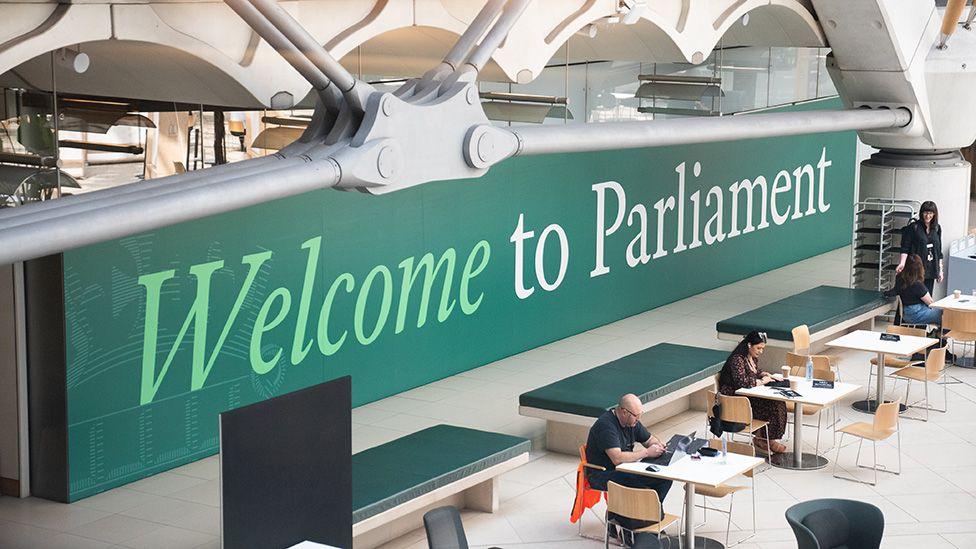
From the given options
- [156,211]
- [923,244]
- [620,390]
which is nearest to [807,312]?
[923,244]

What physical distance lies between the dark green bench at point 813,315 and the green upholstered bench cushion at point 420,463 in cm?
473

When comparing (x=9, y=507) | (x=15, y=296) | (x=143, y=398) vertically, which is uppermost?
(x=15, y=296)

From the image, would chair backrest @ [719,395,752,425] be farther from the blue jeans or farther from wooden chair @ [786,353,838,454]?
the blue jeans

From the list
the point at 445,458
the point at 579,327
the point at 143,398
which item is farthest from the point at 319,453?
the point at 579,327

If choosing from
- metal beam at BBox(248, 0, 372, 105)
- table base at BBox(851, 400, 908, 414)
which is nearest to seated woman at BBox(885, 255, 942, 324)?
table base at BBox(851, 400, 908, 414)

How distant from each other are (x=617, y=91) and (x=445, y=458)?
7.26 m

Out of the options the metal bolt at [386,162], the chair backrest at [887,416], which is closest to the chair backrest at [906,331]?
the chair backrest at [887,416]

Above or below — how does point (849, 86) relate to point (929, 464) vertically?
above

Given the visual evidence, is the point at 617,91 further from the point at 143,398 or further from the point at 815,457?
the point at 143,398

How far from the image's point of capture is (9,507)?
10508 mm

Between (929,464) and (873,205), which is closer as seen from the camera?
(929,464)

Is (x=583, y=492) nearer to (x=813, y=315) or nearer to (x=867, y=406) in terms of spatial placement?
(x=867, y=406)

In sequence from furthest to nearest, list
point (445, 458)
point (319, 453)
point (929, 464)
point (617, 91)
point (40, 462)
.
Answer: point (617, 91)
point (929, 464)
point (40, 462)
point (445, 458)
point (319, 453)

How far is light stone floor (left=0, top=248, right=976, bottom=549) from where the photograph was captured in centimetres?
981
